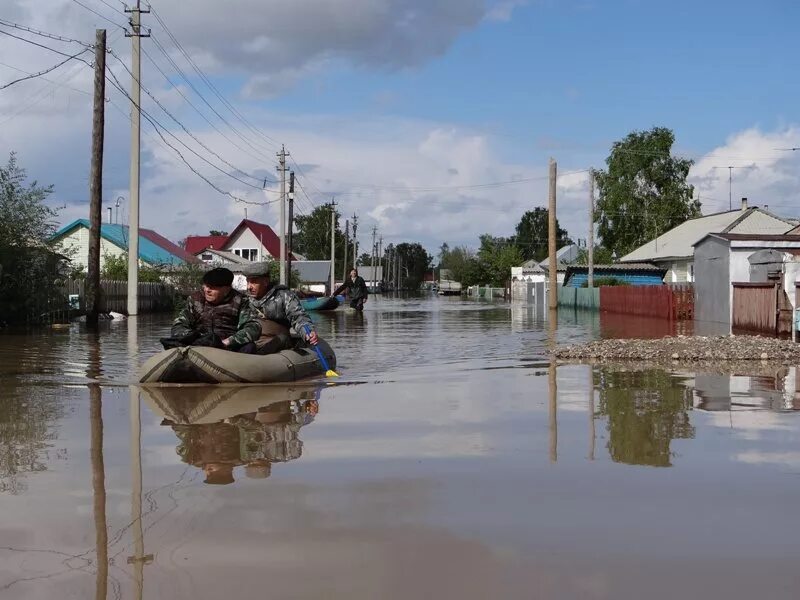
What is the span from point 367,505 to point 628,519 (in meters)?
1.54

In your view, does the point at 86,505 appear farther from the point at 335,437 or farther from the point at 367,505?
the point at 335,437

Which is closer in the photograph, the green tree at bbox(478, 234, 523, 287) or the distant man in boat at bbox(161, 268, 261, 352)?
the distant man in boat at bbox(161, 268, 261, 352)

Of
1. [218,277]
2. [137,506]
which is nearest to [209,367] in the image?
[218,277]

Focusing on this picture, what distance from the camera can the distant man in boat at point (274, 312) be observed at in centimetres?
1313

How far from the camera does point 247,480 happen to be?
6426 millimetres

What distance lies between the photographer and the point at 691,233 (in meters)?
59.6

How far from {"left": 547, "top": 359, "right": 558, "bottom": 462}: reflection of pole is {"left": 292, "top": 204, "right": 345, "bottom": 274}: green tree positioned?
11718cm

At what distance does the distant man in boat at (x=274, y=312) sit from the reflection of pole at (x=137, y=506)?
3.52 meters

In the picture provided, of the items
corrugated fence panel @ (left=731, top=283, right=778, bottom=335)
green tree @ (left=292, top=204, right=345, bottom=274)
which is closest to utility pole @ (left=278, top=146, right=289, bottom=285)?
corrugated fence panel @ (left=731, top=283, right=778, bottom=335)

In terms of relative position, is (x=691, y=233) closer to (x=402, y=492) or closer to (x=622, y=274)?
(x=622, y=274)

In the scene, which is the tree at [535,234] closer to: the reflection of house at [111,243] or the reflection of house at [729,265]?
the reflection of house at [111,243]

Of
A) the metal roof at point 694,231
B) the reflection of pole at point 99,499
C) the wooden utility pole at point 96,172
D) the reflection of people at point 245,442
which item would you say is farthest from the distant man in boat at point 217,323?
the metal roof at point 694,231

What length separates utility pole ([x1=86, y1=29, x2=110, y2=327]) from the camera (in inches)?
1133

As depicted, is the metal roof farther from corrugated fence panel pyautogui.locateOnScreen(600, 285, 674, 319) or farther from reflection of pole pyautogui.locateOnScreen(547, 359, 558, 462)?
reflection of pole pyautogui.locateOnScreen(547, 359, 558, 462)
